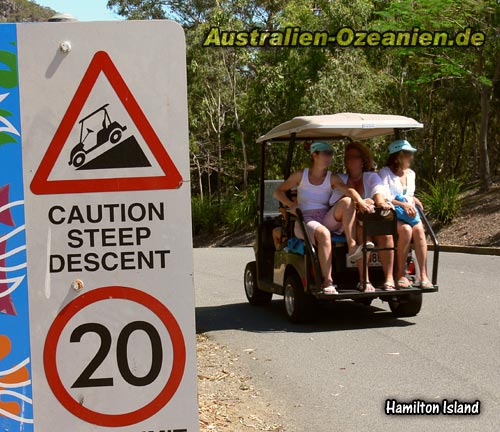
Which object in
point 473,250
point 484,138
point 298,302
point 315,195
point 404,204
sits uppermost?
point 484,138

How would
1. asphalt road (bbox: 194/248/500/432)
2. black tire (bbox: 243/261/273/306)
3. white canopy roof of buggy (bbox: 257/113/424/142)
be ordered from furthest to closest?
black tire (bbox: 243/261/273/306)
white canopy roof of buggy (bbox: 257/113/424/142)
asphalt road (bbox: 194/248/500/432)

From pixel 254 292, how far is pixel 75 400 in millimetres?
8756

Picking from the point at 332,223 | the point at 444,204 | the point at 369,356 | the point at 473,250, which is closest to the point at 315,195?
the point at 332,223

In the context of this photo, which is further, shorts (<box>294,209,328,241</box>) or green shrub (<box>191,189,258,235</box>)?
green shrub (<box>191,189,258,235</box>)

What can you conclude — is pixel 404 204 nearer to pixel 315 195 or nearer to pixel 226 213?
pixel 315 195

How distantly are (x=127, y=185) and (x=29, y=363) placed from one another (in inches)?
24.1

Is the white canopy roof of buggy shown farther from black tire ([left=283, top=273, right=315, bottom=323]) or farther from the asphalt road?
the asphalt road

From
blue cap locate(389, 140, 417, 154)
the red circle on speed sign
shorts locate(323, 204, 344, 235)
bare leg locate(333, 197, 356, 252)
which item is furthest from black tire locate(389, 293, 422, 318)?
the red circle on speed sign

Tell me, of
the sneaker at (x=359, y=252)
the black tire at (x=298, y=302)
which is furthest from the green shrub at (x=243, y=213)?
the sneaker at (x=359, y=252)

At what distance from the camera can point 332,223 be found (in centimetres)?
929

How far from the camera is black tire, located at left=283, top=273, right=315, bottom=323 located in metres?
9.34

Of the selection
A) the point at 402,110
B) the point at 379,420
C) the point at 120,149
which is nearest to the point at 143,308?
the point at 120,149

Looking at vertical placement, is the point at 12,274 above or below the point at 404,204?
above

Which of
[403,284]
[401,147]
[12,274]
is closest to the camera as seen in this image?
[12,274]
